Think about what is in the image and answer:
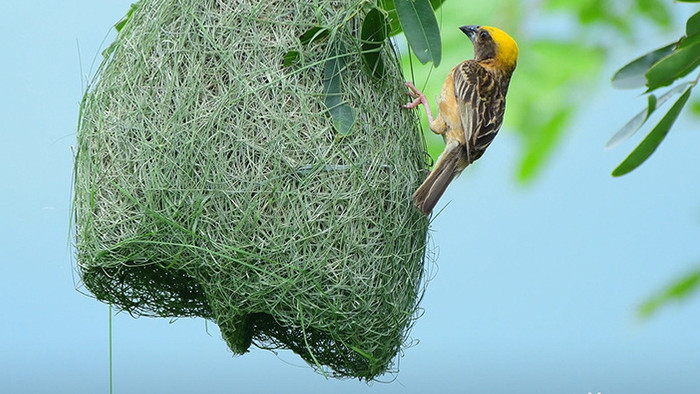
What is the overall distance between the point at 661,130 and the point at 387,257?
0.73 metres

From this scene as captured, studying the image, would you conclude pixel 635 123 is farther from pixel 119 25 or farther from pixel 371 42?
pixel 119 25

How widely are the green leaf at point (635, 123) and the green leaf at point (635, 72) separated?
66 millimetres

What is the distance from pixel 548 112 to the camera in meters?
2.61

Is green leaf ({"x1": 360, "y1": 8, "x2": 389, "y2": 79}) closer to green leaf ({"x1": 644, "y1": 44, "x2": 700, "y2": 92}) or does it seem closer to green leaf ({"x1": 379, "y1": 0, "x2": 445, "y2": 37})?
green leaf ({"x1": 379, "y1": 0, "x2": 445, "y2": 37})

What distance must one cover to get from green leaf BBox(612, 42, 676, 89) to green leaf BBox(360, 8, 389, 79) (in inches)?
22.6

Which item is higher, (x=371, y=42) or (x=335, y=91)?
(x=371, y=42)

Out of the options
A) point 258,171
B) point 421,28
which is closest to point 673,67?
point 421,28

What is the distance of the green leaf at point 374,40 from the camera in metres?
2.21

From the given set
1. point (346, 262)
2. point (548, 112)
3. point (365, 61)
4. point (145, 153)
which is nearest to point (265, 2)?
point (365, 61)

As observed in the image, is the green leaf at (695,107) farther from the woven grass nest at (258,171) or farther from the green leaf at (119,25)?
the green leaf at (119,25)

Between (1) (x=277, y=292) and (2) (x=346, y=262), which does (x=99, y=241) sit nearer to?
(1) (x=277, y=292)

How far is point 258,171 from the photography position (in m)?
2.16

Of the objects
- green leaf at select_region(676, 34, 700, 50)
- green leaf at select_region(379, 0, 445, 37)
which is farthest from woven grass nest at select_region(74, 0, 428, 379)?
green leaf at select_region(676, 34, 700, 50)

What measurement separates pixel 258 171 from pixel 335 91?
0.28m
